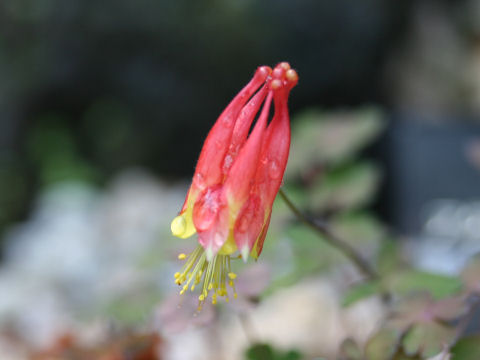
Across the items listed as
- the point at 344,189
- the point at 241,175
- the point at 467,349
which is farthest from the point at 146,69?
the point at 467,349

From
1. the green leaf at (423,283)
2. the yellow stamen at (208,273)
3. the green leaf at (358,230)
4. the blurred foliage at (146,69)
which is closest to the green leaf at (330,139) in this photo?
the green leaf at (358,230)

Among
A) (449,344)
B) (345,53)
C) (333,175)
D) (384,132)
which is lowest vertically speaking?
(449,344)

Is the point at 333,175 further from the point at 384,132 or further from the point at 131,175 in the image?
the point at 131,175

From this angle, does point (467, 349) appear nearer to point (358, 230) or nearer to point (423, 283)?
point (423, 283)

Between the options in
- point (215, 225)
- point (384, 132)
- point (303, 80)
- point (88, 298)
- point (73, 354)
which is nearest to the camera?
point (215, 225)

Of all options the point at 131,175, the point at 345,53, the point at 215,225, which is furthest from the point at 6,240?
the point at 215,225

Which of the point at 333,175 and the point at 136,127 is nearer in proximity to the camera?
the point at 333,175
